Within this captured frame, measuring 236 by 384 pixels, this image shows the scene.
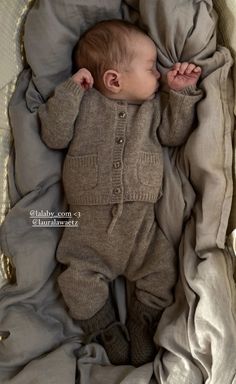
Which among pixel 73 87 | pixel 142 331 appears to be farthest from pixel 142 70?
pixel 142 331

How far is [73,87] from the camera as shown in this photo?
1.20 m

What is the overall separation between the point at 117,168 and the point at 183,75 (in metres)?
0.28

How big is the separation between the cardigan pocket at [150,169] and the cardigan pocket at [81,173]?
108 millimetres

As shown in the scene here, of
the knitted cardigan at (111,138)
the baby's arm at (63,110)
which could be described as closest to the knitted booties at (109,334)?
the knitted cardigan at (111,138)

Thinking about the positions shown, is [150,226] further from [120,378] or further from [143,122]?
[120,378]

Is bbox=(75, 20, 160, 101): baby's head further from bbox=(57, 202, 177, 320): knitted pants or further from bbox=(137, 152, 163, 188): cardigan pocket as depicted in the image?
bbox=(57, 202, 177, 320): knitted pants

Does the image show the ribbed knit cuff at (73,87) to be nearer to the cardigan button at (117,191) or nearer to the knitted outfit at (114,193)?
the knitted outfit at (114,193)

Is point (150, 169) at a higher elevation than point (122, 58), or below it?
below

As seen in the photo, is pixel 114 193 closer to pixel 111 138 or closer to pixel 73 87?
pixel 111 138

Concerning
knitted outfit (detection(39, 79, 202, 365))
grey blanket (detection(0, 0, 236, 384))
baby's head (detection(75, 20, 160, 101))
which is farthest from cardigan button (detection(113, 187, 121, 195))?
baby's head (detection(75, 20, 160, 101))

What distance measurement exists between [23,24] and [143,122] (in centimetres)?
41

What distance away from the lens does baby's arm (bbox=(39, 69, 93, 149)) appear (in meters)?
1.19

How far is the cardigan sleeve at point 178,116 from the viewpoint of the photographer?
3.80 feet

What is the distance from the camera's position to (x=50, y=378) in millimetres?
1134
